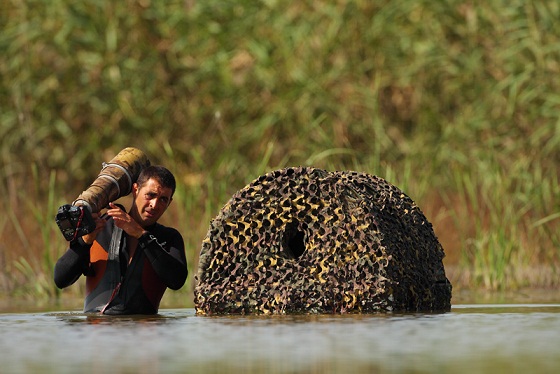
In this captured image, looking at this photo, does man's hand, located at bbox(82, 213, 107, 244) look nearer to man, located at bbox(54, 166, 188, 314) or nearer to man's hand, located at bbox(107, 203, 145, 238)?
man, located at bbox(54, 166, 188, 314)

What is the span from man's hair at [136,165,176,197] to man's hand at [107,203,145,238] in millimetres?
301

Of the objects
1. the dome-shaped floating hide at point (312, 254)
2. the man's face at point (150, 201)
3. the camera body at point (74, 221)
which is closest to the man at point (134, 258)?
the man's face at point (150, 201)

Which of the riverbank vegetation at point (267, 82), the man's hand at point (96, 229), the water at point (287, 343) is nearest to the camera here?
the water at point (287, 343)

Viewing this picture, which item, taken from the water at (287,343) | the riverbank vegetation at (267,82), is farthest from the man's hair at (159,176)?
the riverbank vegetation at (267,82)

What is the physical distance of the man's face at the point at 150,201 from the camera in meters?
8.21

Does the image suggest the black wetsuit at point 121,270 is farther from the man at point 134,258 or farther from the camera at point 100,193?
the camera at point 100,193

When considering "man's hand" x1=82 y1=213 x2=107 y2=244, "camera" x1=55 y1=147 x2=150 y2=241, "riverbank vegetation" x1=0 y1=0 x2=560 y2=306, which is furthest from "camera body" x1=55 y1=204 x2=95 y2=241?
"riverbank vegetation" x1=0 y1=0 x2=560 y2=306

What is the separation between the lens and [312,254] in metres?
8.40

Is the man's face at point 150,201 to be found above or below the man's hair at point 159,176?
below

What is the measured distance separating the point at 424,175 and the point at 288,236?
13.2ft

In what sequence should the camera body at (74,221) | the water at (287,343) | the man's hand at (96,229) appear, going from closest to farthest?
1. the water at (287,343)
2. the camera body at (74,221)
3. the man's hand at (96,229)

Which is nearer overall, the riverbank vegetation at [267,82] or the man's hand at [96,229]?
the man's hand at [96,229]

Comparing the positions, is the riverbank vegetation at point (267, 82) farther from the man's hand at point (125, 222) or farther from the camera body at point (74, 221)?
the camera body at point (74, 221)

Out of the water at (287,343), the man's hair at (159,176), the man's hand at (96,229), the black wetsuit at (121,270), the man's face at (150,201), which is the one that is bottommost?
the water at (287,343)
